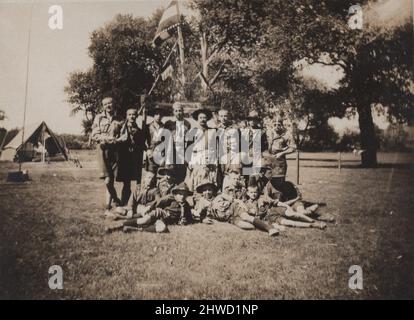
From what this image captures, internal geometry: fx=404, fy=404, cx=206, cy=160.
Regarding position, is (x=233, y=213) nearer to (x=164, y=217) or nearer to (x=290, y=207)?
(x=290, y=207)

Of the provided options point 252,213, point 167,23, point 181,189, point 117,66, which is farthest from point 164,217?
point 167,23

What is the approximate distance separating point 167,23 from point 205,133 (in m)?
1.29

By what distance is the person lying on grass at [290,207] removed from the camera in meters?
4.39

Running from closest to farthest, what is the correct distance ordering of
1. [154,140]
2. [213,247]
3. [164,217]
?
[213,247] → [164,217] → [154,140]

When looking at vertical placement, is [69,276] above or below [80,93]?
below

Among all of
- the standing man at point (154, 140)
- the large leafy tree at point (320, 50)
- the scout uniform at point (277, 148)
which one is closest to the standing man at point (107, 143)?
the standing man at point (154, 140)

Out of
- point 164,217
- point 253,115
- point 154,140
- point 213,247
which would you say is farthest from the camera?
point 253,115

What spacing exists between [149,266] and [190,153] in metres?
1.28

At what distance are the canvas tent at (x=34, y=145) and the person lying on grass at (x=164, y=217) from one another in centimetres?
108

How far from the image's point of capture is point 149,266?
413 centimetres

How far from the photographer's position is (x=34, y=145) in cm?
460

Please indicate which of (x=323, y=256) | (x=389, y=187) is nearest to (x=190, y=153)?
(x=323, y=256)

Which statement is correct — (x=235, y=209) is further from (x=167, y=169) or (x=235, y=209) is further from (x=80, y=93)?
(x=80, y=93)
